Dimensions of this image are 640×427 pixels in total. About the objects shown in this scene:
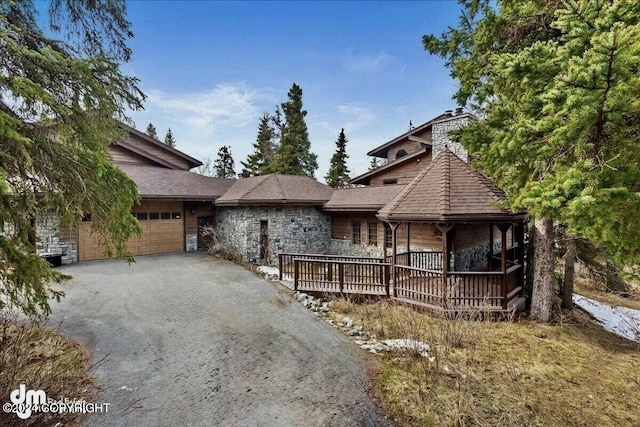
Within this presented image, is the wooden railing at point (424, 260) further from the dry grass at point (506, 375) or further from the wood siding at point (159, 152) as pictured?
the wood siding at point (159, 152)

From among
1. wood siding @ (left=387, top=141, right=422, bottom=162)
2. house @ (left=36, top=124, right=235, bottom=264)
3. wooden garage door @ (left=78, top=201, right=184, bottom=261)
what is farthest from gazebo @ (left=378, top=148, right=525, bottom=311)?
wooden garage door @ (left=78, top=201, right=184, bottom=261)

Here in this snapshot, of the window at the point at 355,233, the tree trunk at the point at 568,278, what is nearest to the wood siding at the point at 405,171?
the window at the point at 355,233

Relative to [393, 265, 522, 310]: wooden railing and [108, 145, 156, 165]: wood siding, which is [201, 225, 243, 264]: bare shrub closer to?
[108, 145, 156, 165]: wood siding

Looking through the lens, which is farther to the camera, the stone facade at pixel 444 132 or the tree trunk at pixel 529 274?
the stone facade at pixel 444 132

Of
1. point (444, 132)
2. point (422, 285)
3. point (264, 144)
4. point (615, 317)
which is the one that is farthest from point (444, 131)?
point (264, 144)

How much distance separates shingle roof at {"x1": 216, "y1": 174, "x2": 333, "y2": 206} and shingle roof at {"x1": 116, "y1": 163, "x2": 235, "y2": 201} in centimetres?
94

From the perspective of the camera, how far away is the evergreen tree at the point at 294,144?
26562 mm

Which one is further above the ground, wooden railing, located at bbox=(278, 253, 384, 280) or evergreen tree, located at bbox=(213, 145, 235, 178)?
evergreen tree, located at bbox=(213, 145, 235, 178)

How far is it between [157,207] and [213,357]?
1229cm

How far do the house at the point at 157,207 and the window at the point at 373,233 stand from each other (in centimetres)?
889

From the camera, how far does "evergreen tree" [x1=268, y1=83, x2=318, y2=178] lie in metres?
26.6

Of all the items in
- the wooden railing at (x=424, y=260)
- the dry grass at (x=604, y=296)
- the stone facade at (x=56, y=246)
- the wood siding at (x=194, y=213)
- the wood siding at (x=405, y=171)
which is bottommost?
the dry grass at (x=604, y=296)
